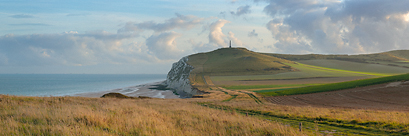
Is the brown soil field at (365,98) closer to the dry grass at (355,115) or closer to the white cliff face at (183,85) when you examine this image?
the dry grass at (355,115)

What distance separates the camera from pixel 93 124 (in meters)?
8.16

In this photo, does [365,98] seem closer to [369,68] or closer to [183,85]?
[183,85]

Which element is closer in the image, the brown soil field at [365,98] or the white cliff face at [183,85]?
the brown soil field at [365,98]

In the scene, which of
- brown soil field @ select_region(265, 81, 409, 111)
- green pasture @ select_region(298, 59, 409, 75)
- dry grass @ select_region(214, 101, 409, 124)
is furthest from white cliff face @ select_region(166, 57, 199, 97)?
green pasture @ select_region(298, 59, 409, 75)

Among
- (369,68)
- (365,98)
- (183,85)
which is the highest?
(369,68)

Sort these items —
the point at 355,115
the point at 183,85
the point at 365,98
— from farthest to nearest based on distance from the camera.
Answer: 1. the point at 183,85
2. the point at 365,98
3. the point at 355,115

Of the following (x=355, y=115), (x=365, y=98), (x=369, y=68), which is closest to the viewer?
(x=355, y=115)

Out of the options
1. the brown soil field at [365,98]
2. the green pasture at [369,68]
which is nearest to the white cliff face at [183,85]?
the brown soil field at [365,98]

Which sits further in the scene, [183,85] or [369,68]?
[369,68]

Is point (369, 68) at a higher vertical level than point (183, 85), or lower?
higher

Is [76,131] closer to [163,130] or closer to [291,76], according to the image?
[163,130]

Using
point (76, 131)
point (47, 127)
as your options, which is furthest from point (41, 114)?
point (76, 131)

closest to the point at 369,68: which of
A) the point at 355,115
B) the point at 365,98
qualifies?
the point at 365,98

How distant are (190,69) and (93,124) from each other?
124655 millimetres
